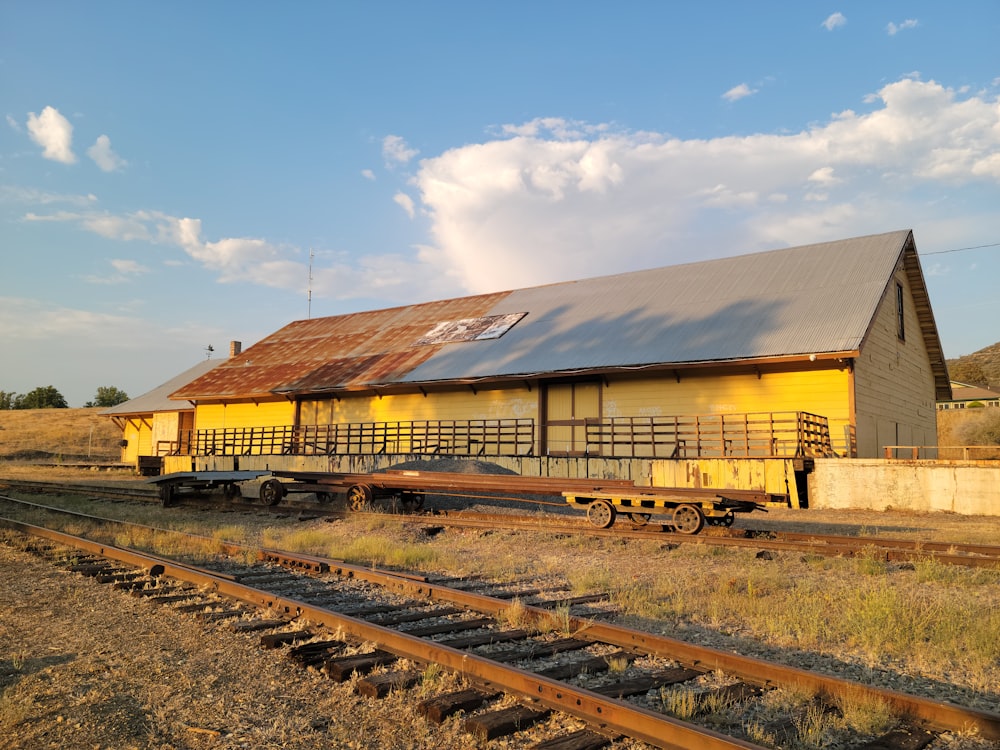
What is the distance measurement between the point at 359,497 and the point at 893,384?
20.2 m

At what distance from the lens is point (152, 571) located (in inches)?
343

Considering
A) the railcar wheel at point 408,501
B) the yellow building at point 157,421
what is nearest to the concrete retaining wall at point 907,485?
the railcar wheel at point 408,501

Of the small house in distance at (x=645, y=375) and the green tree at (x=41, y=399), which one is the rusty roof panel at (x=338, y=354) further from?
the green tree at (x=41, y=399)

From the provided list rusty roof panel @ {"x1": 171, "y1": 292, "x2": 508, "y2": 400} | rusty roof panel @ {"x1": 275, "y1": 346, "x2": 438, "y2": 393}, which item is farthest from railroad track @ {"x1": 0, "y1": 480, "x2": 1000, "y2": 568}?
rusty roof panel @ {"x1": 171, "y1": 292, "x2": 508, "y2": 400}

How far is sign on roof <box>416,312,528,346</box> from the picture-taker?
103ft

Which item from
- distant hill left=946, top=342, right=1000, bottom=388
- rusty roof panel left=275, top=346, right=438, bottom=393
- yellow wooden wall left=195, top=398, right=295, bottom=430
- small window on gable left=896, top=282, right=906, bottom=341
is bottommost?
yellow wooden wall left=195, top=398, right=295, bottom=430

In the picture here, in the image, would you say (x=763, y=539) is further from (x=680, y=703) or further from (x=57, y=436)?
(x=57, y=436)

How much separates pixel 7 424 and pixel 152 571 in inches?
3100

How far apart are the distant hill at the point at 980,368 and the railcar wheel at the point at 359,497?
8615 cm

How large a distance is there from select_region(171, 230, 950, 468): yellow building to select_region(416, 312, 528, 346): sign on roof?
122 millimetres

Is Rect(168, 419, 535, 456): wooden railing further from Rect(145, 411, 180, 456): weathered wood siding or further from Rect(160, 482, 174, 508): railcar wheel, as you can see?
Rect(145, 411, 180, 456): weathered wood siding

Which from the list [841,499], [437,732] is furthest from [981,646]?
[841,499]

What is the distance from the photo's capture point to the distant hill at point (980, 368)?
9519cm

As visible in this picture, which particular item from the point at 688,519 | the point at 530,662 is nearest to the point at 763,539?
the point at 688,519
